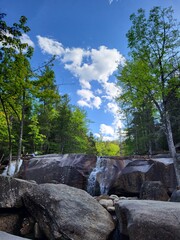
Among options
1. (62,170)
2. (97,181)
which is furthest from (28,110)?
(97,181)

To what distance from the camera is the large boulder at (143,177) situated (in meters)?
11.2

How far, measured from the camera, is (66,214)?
506cm

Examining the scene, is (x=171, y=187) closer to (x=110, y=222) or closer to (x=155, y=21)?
(x=110, y=222)

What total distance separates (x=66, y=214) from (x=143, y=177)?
7207mm

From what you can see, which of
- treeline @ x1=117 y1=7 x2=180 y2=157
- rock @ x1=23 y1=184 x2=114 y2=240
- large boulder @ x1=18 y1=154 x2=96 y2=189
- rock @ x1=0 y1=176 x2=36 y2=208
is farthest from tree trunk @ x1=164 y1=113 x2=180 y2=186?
rock @ x1=0 y1=176 x2=36 y2=208

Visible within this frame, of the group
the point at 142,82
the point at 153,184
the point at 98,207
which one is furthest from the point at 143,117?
the point at 98,207

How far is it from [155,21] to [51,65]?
6.37 metres

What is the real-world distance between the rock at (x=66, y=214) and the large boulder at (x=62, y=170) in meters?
6.62

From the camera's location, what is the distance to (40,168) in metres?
13.6

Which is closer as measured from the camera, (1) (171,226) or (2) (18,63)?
(1) (171,226)

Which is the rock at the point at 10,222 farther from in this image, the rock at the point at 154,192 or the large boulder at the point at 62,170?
the large boulder at the point at 62,170

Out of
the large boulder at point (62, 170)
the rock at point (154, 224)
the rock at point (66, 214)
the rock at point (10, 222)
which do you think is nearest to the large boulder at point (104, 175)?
the large boulder at point (62, 170)

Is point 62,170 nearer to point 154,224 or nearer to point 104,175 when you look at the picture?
point 104,175

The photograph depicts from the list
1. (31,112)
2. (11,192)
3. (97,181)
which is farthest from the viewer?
(31,112)
